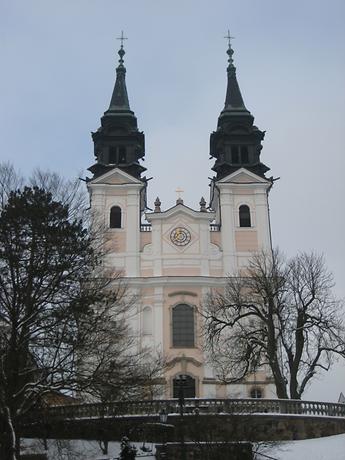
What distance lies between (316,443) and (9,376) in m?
9.79

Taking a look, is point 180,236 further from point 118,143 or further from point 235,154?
point 118,143

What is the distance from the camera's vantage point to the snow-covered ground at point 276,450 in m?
18.5

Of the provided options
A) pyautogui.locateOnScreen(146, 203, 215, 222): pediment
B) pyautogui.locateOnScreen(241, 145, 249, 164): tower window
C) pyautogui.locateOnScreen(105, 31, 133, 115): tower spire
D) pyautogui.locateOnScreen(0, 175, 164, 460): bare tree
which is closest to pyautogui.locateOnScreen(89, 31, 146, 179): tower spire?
pyautogui.locateOnScreen(105, 31, 133, 115): tower spire

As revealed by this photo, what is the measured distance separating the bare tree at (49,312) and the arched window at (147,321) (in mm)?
18937

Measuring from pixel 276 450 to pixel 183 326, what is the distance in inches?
686

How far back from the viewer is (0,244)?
16922mm

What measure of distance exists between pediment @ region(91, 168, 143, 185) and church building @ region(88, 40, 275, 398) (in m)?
0.06

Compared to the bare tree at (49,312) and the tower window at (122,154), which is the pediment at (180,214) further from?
the bare tree at (49,312)

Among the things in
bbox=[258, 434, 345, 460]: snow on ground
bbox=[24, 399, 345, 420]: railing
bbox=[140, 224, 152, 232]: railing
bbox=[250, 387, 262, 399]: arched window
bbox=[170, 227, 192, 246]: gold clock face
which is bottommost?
bbox=[258, 434, 345, 460]: snow on ground

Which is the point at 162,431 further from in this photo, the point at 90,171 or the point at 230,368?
the point at 90,171

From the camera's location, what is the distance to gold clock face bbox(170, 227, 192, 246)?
1518 inches

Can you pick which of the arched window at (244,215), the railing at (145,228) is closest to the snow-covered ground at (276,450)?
the railing at (145,228)

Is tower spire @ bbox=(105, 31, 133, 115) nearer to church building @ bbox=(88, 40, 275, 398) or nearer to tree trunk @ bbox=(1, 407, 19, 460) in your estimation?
church building @ bbox=(88, 40, 275, 398)

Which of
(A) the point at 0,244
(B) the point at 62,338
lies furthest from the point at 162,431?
(A) the point at 0,244
